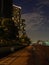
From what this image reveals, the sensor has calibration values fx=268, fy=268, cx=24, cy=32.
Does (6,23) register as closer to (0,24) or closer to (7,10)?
(0,24)

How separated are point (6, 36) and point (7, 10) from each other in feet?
233

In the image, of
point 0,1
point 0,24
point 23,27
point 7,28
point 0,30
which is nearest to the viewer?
point 0,30

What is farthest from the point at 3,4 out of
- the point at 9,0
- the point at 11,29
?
the point at 11,29

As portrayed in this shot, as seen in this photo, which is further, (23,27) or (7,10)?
(23,27)

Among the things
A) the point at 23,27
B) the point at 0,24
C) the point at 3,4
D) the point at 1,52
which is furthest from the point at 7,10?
the point at 1,52

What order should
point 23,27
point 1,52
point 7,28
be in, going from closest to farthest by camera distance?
1. point 1,52
2. point 7,28
3. point 23,27

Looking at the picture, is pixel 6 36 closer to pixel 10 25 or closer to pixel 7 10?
pixel 10 25

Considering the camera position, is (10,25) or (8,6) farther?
(8,6)

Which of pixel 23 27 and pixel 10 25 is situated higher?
pixel 10 25

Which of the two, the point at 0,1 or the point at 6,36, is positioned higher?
the point at 0,1

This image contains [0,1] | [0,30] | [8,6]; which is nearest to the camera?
[0,30]

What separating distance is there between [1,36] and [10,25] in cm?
1706

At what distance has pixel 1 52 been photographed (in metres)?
45.3

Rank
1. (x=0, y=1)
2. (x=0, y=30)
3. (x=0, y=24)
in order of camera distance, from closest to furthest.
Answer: (x=0, y=30)
(x=0, y=24)
(x=0, y=1)
